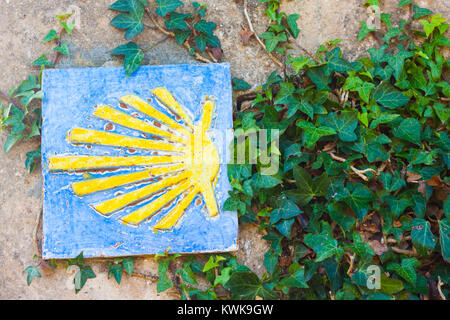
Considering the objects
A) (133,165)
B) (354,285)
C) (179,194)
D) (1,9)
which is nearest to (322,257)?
(354,285)

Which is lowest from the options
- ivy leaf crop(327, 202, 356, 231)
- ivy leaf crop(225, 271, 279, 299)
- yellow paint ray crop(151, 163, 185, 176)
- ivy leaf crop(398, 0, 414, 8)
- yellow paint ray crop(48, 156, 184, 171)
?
ivy leaf crop(225, 271, 279, 299)

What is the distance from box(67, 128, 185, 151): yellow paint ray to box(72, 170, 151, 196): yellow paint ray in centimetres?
7

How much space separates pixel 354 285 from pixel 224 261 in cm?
35

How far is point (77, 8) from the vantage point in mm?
1349

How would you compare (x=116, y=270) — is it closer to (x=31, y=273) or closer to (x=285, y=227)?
(x=31, y=273)

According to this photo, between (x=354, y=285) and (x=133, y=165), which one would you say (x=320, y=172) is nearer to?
(x=354, y=285)

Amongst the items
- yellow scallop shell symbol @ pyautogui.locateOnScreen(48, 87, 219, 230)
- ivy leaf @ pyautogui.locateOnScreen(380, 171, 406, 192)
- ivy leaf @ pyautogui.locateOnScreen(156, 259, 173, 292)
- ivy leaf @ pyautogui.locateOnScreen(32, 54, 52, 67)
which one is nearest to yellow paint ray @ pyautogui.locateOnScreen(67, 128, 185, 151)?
yellow scallop shell symbol @ pyautogui.locateOnScreen(48, 87, 219, 230)

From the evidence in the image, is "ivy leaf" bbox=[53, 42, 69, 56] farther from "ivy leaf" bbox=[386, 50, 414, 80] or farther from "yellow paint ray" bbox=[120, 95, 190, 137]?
"ivy leaf" bbox=[386, 50, 414, 80]

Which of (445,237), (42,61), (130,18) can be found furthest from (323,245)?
(42,61)

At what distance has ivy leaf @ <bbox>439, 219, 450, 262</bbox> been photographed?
1.20 m

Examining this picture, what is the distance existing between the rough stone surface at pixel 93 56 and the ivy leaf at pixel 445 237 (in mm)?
464

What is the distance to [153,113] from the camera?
1283mm

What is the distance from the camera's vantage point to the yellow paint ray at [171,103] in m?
1.29

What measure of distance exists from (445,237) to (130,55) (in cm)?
98
